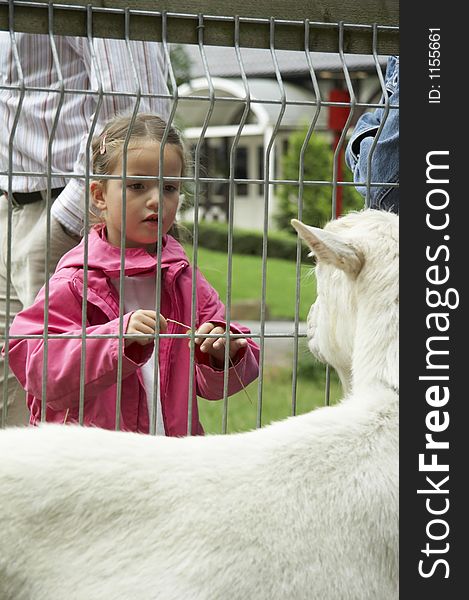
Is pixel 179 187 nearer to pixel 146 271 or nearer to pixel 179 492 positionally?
pixel 146 271

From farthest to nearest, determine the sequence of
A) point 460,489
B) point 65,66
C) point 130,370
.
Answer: point 65,66
point 130,370
point 460,489

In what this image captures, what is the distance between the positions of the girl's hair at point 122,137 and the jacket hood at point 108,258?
22 cm

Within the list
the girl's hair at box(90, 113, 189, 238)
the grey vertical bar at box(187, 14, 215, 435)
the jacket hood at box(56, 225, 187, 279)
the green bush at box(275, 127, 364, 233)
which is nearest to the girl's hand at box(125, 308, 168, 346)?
the grey vertical bar at box(187, 14, 215, 435)

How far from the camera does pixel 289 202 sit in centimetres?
1997

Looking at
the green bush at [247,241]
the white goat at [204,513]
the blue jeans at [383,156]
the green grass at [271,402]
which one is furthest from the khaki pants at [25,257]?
the green bush at [247,241]

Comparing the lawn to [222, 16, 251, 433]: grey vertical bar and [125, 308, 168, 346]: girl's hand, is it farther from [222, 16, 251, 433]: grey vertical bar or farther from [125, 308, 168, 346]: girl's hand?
[125, 308, 168, 346]: girl's hand

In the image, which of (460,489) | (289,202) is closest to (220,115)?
(289,202)

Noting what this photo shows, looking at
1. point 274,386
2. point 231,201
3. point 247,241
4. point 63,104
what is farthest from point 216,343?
point 247,241

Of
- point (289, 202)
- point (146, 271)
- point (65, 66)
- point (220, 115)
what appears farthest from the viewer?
point (220, 115)

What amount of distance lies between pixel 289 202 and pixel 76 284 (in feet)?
55.5

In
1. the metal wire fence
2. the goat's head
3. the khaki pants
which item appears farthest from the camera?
the khaki pants

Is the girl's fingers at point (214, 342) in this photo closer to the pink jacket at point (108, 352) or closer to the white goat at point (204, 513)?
the pink jacket at point (108, 352)

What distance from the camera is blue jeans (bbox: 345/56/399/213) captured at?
3.31 meters

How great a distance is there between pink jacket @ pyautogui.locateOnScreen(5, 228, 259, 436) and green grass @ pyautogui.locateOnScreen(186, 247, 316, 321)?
27.1 ft
